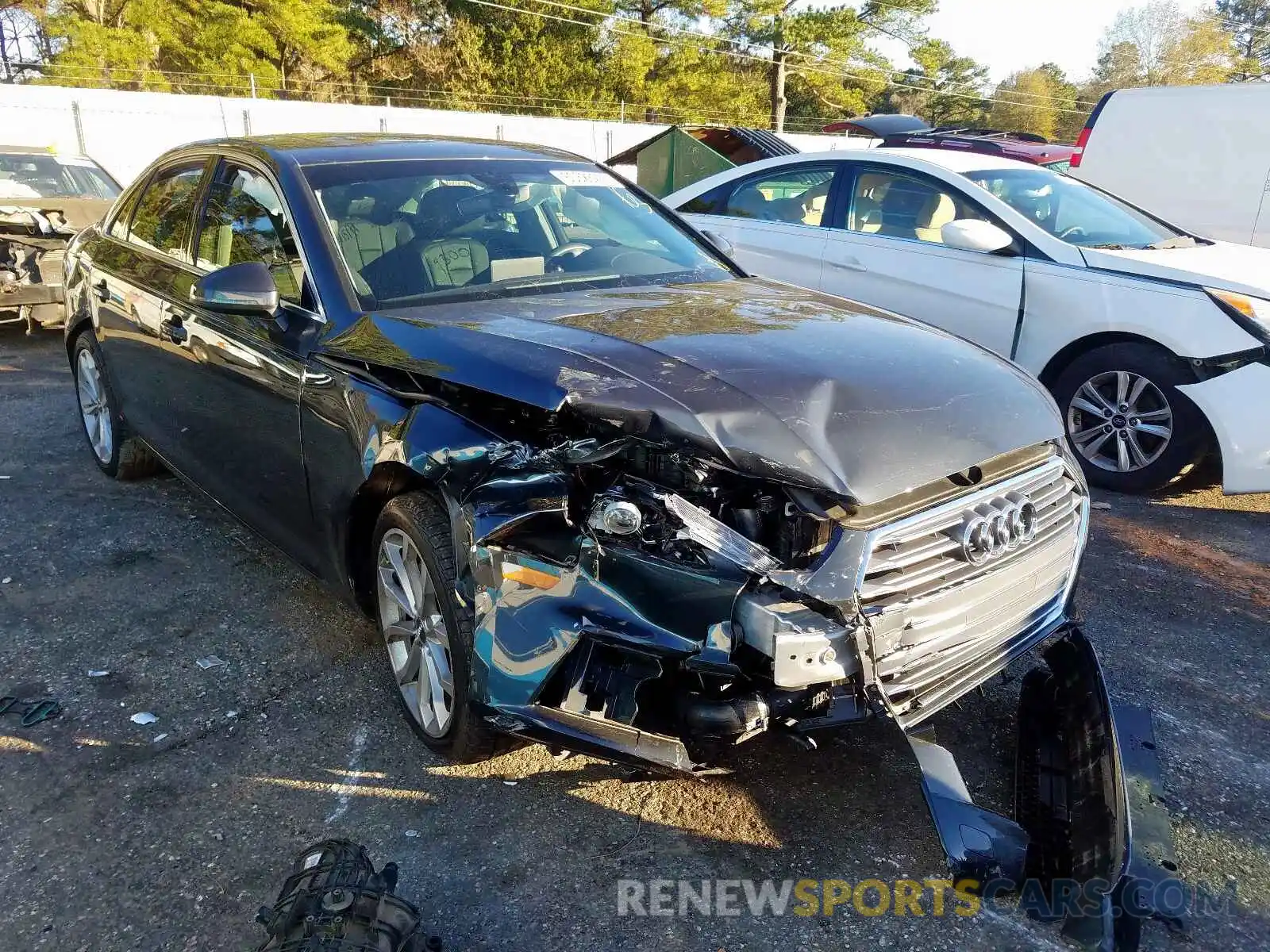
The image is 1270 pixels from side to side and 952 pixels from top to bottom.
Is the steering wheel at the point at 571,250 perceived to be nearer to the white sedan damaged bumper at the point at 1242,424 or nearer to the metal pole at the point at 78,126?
the white sedan damaged bumper at the point at 1242,424

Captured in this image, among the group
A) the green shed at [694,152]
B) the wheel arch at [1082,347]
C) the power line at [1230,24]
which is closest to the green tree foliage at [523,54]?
the power line at [1230,24]

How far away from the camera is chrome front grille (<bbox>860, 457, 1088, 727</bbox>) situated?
216 centimetres

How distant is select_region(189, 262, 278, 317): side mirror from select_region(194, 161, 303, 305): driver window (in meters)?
0.11

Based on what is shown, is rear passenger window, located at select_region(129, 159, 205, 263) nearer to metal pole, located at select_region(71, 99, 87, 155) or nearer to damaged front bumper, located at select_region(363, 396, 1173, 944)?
damaged front bumper, located at select_region(363, 396, 1173, 944)

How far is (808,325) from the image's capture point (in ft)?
9.59

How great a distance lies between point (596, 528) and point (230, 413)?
6.29ft

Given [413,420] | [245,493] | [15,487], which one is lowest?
[15,487]

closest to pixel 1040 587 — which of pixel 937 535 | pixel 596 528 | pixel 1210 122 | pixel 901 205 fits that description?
pixel 937 535

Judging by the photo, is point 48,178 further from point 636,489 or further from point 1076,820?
point 1076,820

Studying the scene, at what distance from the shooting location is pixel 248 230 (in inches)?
138

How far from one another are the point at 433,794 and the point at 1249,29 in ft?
245

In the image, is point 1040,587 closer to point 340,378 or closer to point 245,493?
point 340,378

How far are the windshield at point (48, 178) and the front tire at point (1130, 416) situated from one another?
8.26 m

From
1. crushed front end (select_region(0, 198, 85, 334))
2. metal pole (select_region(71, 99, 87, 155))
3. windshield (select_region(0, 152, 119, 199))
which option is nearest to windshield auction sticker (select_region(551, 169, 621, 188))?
crushed front end (select_region(0, 198, 85, 334))
